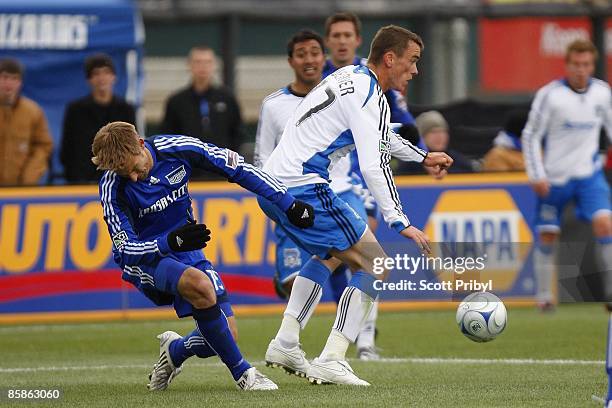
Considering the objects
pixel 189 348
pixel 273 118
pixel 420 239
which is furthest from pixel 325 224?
pixel 273 118

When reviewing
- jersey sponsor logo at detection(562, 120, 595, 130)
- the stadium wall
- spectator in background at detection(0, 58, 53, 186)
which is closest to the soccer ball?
the stadium wall

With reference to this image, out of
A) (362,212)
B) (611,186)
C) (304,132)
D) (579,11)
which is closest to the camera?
(304,132)

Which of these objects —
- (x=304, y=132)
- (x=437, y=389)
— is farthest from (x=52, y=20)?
(x=437, y=389)

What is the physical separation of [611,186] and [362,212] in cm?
608

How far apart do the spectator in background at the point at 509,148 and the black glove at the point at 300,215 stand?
732 centimetres

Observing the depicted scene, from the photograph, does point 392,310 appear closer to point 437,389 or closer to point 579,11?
point 579,11

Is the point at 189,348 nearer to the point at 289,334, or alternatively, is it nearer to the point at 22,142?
the point at 289,334

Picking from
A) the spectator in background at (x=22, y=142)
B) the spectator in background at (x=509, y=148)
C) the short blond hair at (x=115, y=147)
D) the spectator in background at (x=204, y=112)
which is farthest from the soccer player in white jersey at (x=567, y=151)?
the short blond hair at (x=115, y=147)

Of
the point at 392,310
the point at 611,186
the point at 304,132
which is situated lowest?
the point at 392,310

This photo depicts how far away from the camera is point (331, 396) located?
813cm

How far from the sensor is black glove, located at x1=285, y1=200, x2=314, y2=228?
8.36 meters

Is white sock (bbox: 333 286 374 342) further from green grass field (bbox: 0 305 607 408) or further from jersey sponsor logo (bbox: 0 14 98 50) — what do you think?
jersey sponsor logo (bbox: 0 14 98 50)

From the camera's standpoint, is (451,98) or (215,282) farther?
(451,98)

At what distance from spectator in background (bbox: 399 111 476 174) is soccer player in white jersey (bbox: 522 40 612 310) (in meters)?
0.89
